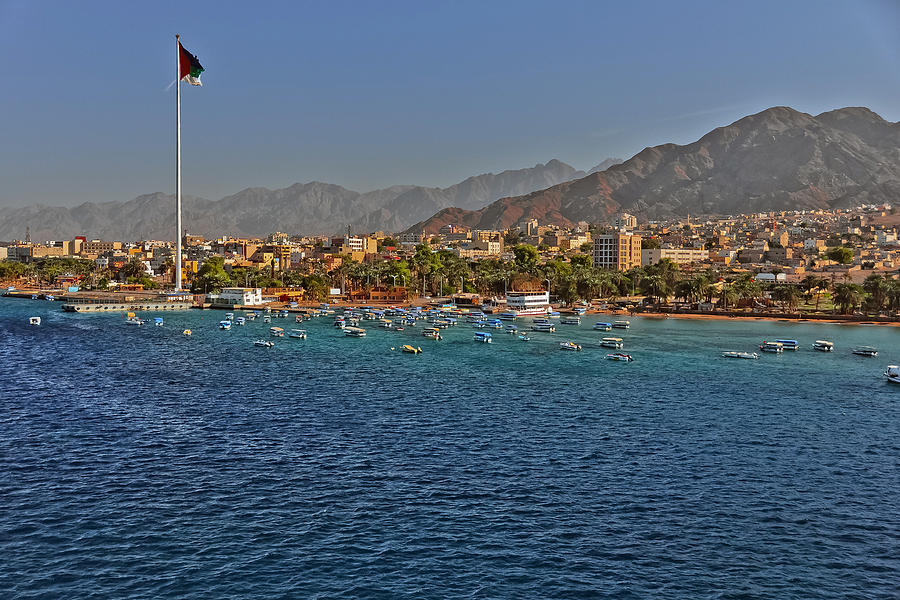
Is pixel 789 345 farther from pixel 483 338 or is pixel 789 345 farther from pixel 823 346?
pixel 483 338

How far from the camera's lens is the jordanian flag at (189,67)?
158750mm

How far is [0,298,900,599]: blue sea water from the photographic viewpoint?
33.9m

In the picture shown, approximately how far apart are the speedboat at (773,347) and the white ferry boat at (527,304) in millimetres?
65495

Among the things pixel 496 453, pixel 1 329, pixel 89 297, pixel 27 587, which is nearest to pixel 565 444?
pixel 496 453

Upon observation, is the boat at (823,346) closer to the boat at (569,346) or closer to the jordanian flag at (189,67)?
the boat at (569,346)

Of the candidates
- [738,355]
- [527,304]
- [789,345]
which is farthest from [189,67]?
[789,345]

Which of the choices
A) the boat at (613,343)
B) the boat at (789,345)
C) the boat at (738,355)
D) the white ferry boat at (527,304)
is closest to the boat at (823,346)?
the boat at (789,345)

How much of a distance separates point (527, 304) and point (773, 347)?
7038cm

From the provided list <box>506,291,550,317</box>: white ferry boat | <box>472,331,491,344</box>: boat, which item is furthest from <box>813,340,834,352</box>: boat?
<box>506,291,550,317</box>: white ferry boat

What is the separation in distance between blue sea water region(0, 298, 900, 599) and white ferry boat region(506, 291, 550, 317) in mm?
85017

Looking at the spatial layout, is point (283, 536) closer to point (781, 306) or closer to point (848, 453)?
point (848, 453)

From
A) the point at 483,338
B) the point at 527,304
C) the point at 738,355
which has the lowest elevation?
the point at 738,355

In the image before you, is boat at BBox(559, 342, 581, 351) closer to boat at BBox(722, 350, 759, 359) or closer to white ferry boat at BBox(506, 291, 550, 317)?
boat at BBox(722, 350, 759, 359)

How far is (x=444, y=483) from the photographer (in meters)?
46.2
